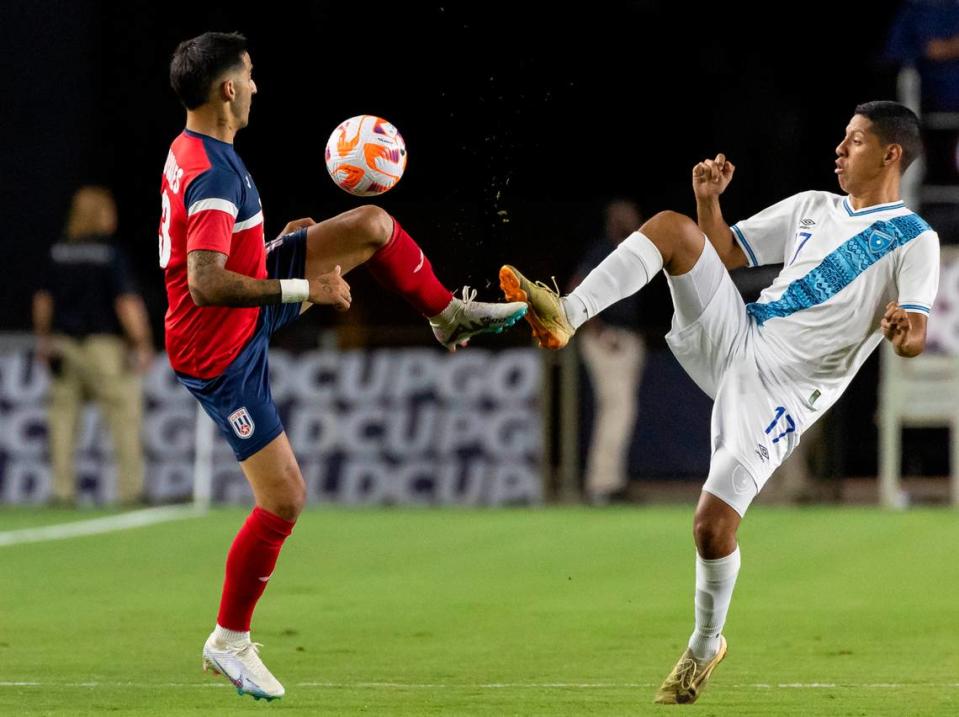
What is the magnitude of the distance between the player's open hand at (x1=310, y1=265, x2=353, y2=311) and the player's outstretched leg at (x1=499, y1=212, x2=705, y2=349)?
0.74 metres

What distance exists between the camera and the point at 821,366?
7.15 metres

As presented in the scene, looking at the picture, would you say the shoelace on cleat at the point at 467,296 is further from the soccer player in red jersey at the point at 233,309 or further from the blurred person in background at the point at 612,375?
the blurred person in background at the point at 612,375

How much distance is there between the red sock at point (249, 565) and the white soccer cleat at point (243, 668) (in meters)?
0.10

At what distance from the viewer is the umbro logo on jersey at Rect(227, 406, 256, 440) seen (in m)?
6.92

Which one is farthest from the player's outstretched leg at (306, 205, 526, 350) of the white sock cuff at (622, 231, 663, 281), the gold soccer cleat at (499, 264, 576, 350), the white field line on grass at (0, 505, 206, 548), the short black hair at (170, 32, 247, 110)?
the white field line on grass at (0, 505, 206, 548)

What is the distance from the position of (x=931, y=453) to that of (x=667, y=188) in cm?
558

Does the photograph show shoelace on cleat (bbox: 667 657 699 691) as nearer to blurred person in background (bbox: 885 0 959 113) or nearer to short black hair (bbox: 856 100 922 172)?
short black hair (bbox: 856 100 922 172)

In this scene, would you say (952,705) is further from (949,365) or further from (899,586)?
(949,365)

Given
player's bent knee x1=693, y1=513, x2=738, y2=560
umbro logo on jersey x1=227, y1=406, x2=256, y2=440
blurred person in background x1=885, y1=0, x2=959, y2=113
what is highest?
blurred person in background x1=885, y1=0, x2=959, y2=113

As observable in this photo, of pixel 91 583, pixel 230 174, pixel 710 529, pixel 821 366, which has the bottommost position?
pixel 91 583

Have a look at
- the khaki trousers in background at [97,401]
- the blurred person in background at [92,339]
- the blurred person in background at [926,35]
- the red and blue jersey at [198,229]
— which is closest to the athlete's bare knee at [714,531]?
the red and blue jersey at [198,229]

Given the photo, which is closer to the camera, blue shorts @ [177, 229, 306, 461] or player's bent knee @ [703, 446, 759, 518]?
player's bent knee @ [703, 446, 759, 518]

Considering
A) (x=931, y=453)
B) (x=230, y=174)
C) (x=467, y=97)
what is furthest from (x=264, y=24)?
(x=230, y=174)

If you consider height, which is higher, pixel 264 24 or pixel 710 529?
pixel 264 24
